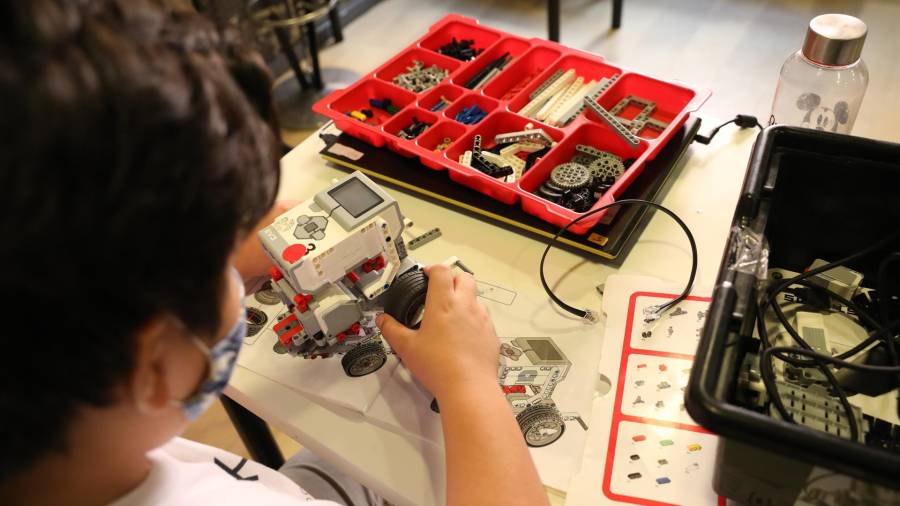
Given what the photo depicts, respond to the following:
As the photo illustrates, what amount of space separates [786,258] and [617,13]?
1.73 m

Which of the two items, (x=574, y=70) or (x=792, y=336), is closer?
(x=792, y=336)

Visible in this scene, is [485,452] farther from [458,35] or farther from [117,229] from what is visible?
[458,35]

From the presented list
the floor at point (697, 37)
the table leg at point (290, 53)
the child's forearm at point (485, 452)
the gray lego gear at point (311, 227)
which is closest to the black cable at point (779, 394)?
Answer: the child's forearm at point (485, 452)

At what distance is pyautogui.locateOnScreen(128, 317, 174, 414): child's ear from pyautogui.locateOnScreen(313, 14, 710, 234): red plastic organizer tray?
52 centimetres

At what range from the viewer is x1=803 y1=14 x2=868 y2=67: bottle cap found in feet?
2.41

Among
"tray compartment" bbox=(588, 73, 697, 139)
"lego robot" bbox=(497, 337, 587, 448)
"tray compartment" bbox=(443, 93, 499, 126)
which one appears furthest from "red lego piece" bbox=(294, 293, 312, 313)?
"tray compartment" bbox=(588, 73, 697, 139)

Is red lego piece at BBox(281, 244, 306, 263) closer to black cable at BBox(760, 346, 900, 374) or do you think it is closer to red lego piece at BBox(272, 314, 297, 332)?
red lego piece at BBox(272, 314, 297, 332)

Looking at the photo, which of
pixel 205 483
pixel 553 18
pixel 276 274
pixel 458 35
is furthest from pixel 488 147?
pixel 553 18

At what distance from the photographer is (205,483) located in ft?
1.82

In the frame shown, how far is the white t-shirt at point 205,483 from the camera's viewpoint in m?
0.52

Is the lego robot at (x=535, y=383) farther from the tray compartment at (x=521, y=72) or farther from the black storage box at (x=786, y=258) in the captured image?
the tray compartment at (x=521, y=72)

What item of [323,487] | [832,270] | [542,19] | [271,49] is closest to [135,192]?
[323,487]

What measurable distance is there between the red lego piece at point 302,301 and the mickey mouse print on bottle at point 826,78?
0.65 meters

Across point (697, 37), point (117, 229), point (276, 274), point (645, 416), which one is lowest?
point (697, 37)
